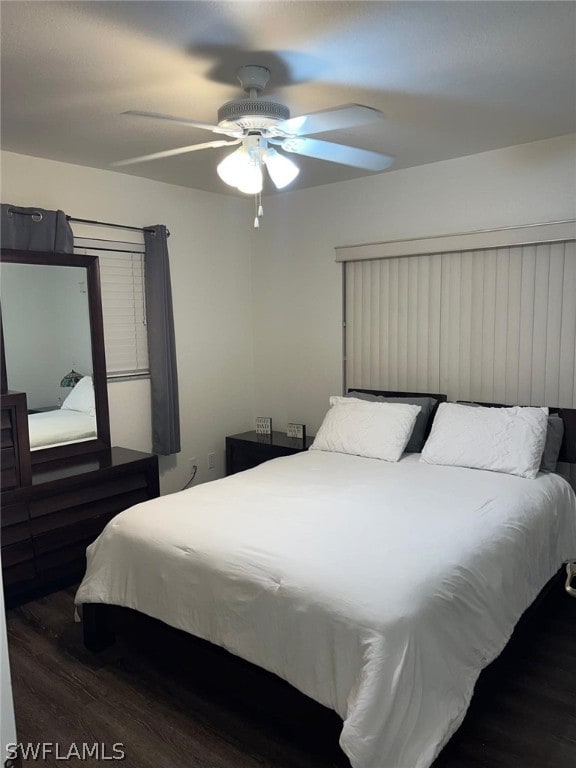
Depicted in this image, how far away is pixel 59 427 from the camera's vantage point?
11.3 ft

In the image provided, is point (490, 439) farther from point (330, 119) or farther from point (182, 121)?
point (182, 121)

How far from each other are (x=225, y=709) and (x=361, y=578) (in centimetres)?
86

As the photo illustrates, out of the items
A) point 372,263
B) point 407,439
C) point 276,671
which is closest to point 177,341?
point 372,263

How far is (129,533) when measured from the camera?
241 cm

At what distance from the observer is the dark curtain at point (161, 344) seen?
3875mm

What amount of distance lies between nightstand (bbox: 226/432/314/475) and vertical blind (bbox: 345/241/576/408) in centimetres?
65

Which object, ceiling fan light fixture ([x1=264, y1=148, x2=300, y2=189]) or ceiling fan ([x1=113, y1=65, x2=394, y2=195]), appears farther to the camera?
ceiling fan light fixture ([x1=264, y1=148, x2=300, y2=189])

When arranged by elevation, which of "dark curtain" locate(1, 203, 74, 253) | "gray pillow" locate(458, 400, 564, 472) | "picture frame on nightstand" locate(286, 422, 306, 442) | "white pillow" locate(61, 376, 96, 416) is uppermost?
"dark curtain" locate(1, 203, 74, 253)

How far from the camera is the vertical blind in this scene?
10.7ft

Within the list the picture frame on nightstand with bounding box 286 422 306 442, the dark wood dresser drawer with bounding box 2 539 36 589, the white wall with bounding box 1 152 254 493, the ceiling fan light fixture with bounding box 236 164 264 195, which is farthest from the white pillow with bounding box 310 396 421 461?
the dark wood dresser drawer with bounding box 2 539 36 589

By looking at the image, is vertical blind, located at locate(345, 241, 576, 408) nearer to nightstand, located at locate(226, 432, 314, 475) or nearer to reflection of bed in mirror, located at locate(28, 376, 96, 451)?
nightstand, located at locate(226, 432, 314, 475)

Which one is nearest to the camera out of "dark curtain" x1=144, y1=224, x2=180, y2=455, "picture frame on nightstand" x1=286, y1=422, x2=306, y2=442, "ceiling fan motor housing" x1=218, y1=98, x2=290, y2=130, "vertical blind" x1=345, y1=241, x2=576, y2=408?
"ceiling fan motor housing" x1=218, y1=98, x2=290, y2=130

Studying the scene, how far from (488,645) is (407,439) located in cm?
152

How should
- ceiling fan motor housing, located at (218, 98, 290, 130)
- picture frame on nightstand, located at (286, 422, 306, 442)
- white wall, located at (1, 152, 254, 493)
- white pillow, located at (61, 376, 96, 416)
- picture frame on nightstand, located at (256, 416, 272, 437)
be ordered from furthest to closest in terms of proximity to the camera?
picture frame on nightstand, located at (256, 416, 272, 437)
picture frame on nightstand, located at (286, 422, 306, 442)
white wall, located at (1, 152, 254, 493)
white pillow, located at (61, 376, 96, 416)
ceiling fan motor housing, located at (218, 98, 290, 130)
